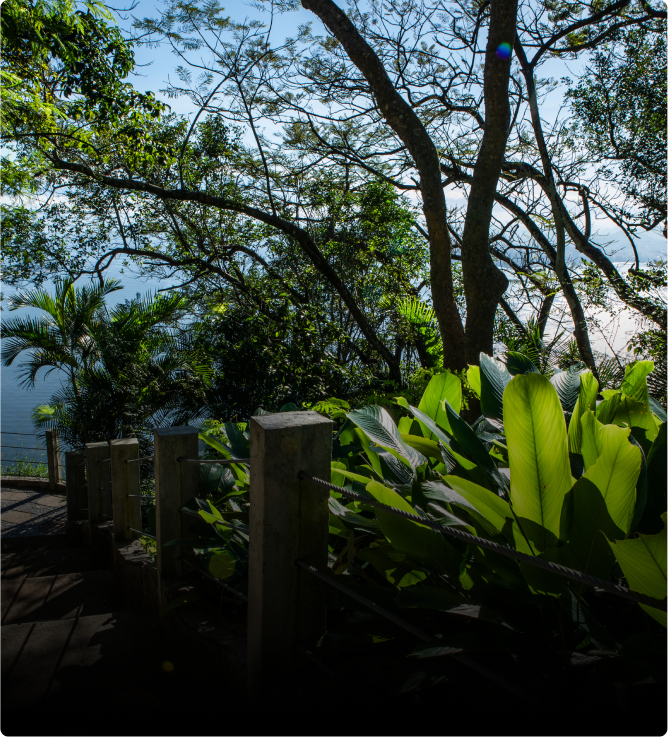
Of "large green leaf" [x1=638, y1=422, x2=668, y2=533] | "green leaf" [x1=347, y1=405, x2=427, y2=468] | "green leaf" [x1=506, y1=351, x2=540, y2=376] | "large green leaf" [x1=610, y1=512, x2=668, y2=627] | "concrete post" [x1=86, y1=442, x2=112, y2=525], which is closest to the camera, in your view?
"large green leaf" [x1=610, y1=512, x2=668, y2=627]

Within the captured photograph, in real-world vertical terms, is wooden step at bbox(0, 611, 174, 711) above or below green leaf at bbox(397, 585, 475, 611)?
below

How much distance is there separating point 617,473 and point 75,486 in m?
6.19

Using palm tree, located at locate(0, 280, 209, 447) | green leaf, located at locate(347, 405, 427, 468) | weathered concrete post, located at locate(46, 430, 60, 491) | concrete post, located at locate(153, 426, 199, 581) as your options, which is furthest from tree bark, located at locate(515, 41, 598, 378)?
weathered concrete post, located at locate(46, 430, 60, 491)

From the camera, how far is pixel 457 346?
6062mm

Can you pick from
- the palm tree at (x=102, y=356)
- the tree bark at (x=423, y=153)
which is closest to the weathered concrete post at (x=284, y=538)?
the tree bark at (x=423, y=153)

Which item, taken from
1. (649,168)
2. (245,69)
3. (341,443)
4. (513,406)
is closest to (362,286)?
(245,69)

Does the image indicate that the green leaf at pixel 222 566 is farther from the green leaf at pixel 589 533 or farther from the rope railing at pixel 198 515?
the green leaf at pixel 589 533

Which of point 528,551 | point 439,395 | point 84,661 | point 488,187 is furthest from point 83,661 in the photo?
point 488,187

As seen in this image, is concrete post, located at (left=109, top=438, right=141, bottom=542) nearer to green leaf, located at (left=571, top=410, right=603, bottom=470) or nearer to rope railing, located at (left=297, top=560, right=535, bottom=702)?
rope railing, located at (left=297, top=560, right=535, bottom=702)

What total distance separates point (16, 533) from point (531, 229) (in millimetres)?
9862

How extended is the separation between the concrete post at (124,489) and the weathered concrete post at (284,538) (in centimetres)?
255

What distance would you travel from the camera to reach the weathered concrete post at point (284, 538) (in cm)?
130

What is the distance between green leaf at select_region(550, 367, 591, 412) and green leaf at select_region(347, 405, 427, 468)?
55 cm

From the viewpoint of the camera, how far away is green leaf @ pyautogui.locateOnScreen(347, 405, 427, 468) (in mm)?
1547
